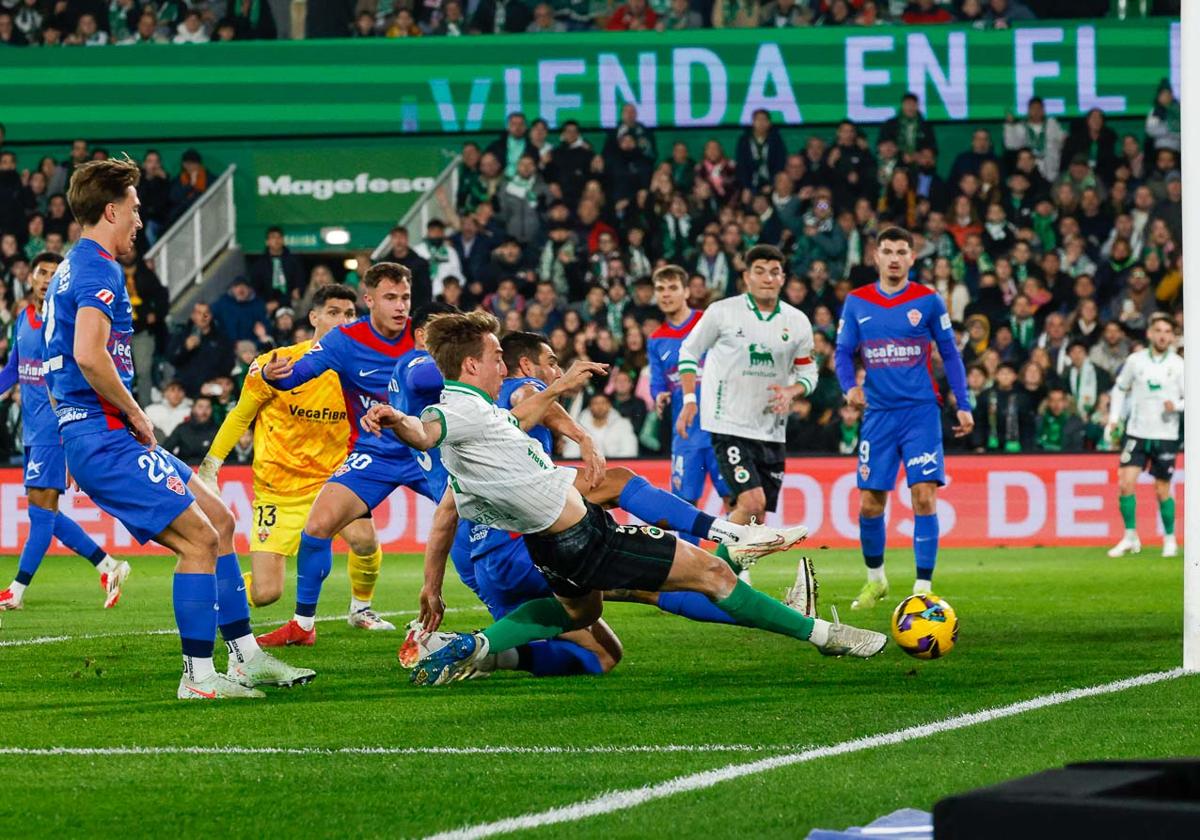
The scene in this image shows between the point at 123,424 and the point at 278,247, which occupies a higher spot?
the point at 278,247

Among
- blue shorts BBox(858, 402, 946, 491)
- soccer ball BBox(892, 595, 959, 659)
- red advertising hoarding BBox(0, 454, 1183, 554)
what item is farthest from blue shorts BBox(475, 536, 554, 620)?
red advertising hoarding BBox(0, 454, 1183, 554)

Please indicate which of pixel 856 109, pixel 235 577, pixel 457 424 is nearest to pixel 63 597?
pixel 235 577

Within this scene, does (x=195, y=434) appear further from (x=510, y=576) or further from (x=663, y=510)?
(x=510, y=576)

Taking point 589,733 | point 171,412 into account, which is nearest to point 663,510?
point 589,733

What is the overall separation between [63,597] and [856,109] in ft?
44.8

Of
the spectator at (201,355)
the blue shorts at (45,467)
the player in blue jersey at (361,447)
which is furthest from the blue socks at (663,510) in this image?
the spectator at (201,355)

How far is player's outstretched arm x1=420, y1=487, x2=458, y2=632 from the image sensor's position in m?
7.81

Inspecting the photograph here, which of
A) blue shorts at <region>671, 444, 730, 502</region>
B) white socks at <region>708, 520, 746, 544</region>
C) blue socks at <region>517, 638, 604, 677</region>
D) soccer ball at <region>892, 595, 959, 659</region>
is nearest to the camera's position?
blue socks at <region>517, 638, 604, 677</region>

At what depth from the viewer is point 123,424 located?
7.30 metres

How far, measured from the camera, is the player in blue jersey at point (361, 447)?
1002 cm

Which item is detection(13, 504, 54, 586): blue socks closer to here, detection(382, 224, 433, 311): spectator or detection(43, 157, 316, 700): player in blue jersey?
detection(43, 157, 316, 700): player in blue jersey

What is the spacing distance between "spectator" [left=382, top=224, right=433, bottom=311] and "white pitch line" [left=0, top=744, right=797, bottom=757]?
14.7 meters

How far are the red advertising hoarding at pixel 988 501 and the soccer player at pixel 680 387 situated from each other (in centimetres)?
433

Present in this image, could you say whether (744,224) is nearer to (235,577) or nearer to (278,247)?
(278,247)
